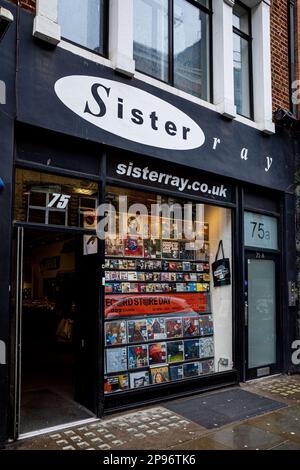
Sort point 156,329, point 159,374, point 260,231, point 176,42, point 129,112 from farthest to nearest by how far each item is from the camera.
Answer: point 260,231 → point 176,42 → point 156,329 → point 159,374 → point 129,112

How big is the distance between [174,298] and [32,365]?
11.9 ft

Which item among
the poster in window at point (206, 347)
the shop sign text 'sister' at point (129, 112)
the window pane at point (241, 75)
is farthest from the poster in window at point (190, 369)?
the window pane at point (241, 75)

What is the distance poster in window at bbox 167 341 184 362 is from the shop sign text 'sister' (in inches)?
123

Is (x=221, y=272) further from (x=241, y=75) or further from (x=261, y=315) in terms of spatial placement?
(x=241, y=75)

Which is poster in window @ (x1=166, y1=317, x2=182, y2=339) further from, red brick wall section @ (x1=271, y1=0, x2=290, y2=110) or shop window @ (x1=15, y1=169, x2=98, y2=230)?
red brick wall section @ (x1=271, y1=0, x2=290, y2=110)

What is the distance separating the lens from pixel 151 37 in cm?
702

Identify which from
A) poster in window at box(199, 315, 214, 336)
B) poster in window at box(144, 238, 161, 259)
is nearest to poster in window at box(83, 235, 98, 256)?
poster in window at box(144, 238, 161, 259)

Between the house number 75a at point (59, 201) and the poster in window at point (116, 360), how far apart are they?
7.04 feet

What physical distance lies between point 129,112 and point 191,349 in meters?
3.93

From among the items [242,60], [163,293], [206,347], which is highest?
[242,60]

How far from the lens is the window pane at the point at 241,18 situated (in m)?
8.51

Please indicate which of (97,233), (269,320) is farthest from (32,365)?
(269,320)

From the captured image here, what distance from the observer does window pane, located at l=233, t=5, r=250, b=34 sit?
8.51m

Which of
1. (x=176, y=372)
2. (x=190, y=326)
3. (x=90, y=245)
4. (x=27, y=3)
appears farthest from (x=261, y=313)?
(x=27, y=3)
